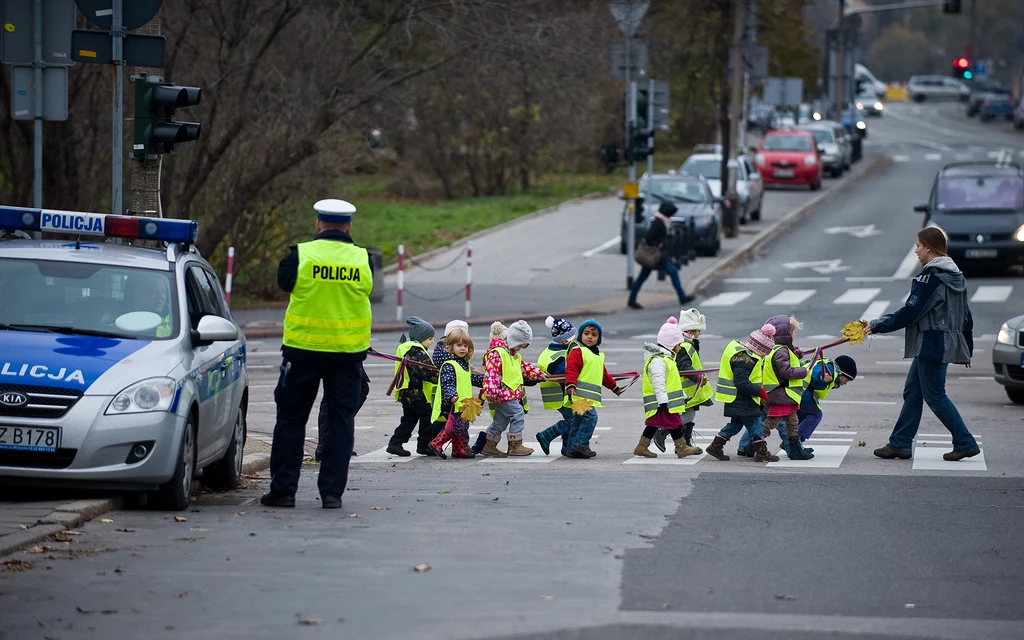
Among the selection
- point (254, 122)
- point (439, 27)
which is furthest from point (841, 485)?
point (254, 122)

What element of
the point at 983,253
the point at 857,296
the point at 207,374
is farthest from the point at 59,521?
the point at 983,253

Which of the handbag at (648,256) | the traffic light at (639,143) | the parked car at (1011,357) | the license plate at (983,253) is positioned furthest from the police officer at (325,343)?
the license plate at (983,253)

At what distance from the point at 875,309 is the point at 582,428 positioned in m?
14.5

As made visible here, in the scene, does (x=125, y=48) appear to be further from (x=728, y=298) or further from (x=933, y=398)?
(x=728, y=298)

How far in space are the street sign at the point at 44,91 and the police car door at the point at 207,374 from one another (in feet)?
10.1

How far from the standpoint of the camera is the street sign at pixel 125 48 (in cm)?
1182

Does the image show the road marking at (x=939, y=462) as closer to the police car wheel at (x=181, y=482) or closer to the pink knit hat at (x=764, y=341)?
the pink knit hat at (x=764, y=341)

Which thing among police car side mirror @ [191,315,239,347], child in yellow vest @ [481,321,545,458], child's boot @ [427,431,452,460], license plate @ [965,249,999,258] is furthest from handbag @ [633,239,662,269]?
police car side mirror @ [191,315,239,347]

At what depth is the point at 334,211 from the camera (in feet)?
28.8

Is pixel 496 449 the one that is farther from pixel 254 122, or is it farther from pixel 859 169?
pixel 859 169

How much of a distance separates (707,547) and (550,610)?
163 cm

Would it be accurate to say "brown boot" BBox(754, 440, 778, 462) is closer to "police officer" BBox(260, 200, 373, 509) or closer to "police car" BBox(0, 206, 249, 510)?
"police car" BBox(0, 206, 249, 510)

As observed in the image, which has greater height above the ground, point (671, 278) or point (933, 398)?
point (933, 398)

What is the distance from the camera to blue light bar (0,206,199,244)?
9516 millimetres
